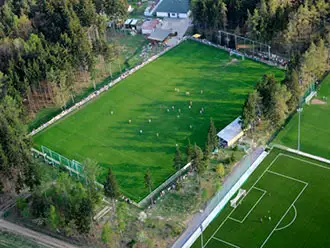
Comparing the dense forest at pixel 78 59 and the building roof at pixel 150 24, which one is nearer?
the dense forest at pixel 78 59

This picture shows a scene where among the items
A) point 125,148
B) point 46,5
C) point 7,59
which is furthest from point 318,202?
point 46,5

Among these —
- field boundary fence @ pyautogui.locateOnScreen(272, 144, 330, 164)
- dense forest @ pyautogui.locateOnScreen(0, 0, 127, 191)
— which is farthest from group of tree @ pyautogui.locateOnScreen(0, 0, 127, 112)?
field boundary fence @ pyautogui.locateOnScreen(272, 144, 330, 164)

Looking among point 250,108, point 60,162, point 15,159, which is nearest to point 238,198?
point 250,108

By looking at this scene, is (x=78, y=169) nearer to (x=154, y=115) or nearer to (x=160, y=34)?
(x=154, y=115)

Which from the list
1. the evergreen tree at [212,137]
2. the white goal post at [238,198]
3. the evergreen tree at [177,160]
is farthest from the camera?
the evergreen tree at [212,137]

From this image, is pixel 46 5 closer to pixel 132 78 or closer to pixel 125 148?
pixel 132 78

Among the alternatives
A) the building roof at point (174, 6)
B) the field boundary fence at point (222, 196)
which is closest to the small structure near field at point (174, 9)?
the building roof at point (174, 6)

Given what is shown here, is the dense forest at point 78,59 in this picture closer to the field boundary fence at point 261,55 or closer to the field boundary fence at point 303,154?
the field boundary fence at point 261,55
